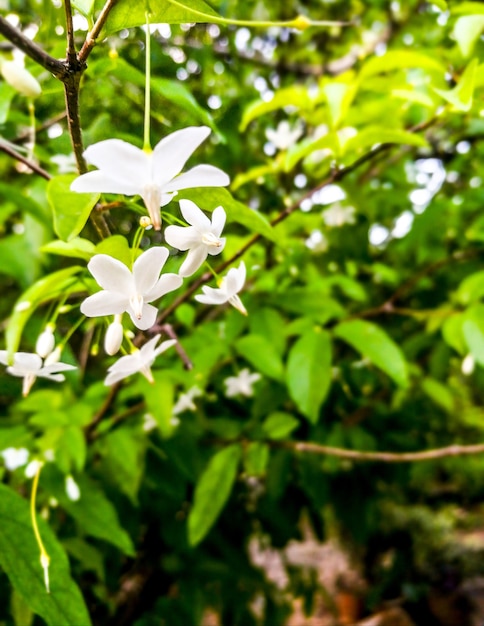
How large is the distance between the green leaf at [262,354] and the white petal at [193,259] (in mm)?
460

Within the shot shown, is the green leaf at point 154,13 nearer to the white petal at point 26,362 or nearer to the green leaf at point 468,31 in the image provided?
the white petal at point 26,362

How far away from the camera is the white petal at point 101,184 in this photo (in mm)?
293

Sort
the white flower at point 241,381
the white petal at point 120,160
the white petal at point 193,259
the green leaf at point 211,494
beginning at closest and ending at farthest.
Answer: the white petal at point 120,160 < the white petal at point 193,259 < the green leaf at point 211,494 < the white flower at point 241,381

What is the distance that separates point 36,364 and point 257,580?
117cm

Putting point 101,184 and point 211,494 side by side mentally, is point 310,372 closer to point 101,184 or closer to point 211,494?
point 211,494

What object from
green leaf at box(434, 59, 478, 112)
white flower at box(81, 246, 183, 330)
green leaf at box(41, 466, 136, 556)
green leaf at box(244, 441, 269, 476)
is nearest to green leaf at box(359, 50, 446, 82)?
green leaf at box(434, 59, 478, 112)

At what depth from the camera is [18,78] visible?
355mm

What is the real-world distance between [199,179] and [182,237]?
61 mm

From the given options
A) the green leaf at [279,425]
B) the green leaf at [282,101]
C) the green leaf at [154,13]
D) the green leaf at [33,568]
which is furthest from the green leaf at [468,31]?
the green leaf at [33,568]

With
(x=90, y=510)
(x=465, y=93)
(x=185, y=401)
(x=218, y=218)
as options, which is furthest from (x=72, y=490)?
(x=465, y=93)

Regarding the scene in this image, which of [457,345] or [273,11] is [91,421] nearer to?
[457,345]

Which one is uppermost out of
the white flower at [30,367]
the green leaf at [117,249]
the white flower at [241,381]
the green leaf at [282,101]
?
the green leaf at [282,101]

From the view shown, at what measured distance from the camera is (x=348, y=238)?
3.74 feet

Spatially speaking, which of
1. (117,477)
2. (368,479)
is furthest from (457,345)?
(368,479)
